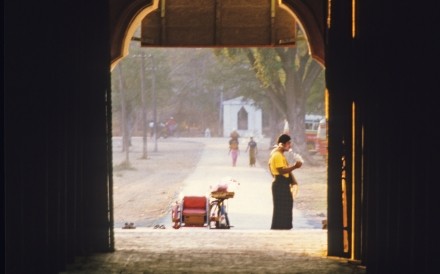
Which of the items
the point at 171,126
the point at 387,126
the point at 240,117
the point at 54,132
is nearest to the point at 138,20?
the point at 54,132

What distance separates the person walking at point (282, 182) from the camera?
1538 cm

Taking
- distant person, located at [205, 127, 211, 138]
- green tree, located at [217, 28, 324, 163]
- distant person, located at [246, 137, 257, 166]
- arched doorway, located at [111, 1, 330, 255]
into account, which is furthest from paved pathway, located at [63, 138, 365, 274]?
distant person, located at [205, 127, 211, 138]

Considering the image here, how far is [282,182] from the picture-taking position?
15.6 meters

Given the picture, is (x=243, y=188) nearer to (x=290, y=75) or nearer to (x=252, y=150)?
(x=290, y=75)

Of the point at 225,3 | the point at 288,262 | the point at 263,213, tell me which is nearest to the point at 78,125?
the point at 288,262

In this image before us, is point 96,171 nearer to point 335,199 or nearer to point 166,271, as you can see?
point 166,271

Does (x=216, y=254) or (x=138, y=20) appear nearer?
(x=216, y=254)

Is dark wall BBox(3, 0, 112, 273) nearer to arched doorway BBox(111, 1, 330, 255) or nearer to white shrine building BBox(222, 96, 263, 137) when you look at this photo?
arched doorway BBox(111, 1, 330, 255)

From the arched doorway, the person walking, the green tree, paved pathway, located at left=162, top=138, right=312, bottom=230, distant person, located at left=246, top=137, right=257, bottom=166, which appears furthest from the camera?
distant person, located at left=246, top=137, right=257, bottom=166

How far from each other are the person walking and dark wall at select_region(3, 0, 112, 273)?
3811mm

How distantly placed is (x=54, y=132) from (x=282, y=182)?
608 cm

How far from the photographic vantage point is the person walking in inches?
605

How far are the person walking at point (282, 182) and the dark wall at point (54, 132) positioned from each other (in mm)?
3811

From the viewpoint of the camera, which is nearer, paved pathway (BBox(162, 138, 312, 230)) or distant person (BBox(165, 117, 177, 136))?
paved pathway (BBox(162, 138, 312, 230))
